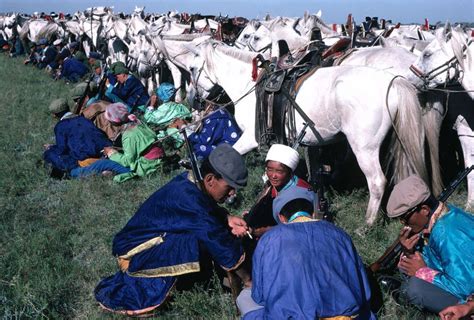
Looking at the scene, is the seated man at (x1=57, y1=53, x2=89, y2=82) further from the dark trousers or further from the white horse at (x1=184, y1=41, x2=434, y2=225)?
the dark trousers

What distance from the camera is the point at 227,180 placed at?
10.2 feet

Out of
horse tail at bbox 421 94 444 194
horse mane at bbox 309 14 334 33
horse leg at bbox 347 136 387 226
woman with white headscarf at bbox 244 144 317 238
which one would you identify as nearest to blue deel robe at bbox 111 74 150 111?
horse mane at bbox 309 14 334 33

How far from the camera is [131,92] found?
10.1 meters

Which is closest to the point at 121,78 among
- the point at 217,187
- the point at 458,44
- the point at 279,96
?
the point at 279,96

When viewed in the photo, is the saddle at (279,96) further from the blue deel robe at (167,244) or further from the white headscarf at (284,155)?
the blue deel robe at (167,244)

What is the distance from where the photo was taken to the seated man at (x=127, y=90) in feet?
32.7

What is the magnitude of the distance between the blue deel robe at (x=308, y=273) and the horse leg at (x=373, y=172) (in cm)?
244

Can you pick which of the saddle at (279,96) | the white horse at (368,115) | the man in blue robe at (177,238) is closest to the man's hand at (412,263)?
the man in blue robe at (177,238)

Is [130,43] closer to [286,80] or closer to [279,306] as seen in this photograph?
[286,80]

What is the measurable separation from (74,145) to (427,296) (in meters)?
5.19

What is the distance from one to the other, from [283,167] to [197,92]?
148 inches

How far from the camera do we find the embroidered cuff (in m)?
3.15

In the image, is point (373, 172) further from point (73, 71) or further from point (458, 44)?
point (73, 71)

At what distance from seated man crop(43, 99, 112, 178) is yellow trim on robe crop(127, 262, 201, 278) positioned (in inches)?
149
